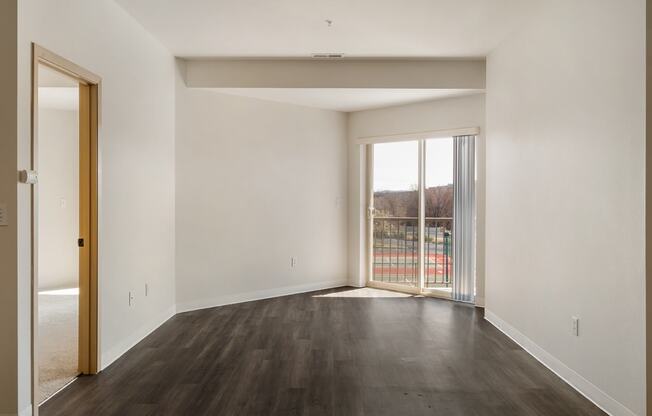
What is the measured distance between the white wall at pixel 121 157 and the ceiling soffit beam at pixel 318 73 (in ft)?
1.38

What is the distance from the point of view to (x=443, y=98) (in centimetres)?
582

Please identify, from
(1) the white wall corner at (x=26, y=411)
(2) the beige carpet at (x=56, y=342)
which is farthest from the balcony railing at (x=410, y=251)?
(1) the white wall corner at (x=26, y=411)

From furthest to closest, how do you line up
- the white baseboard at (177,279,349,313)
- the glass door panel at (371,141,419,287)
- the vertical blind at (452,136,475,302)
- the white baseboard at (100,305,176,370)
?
the glass door panel at (371,141,419,287) < the vertical blind at (452,136,475,302) < the white baseboard at (177,279,349,313) < the white baseboard at (100,305,176,370)

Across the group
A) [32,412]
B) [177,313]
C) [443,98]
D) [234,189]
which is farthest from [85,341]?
[443,98]

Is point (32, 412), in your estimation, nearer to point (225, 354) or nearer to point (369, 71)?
point (225, 354)

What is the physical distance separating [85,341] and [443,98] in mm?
4544

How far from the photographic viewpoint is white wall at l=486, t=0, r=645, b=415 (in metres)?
2.62

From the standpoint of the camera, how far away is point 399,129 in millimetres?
6363

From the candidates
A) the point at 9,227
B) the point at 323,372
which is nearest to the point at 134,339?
the point at 323,372

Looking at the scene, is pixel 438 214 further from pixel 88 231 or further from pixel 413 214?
pixel 88 231

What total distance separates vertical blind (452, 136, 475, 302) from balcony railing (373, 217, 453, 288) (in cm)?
19

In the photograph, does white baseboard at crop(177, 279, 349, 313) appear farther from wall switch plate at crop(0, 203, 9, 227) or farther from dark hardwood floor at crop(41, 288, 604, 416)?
wall switch plate at crop(0, 203, 9, 227)

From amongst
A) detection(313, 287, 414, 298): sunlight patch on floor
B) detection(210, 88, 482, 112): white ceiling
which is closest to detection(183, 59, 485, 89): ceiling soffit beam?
detection(210, 88, 482, 112): white ceiling

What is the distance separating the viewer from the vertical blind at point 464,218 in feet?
18.7
